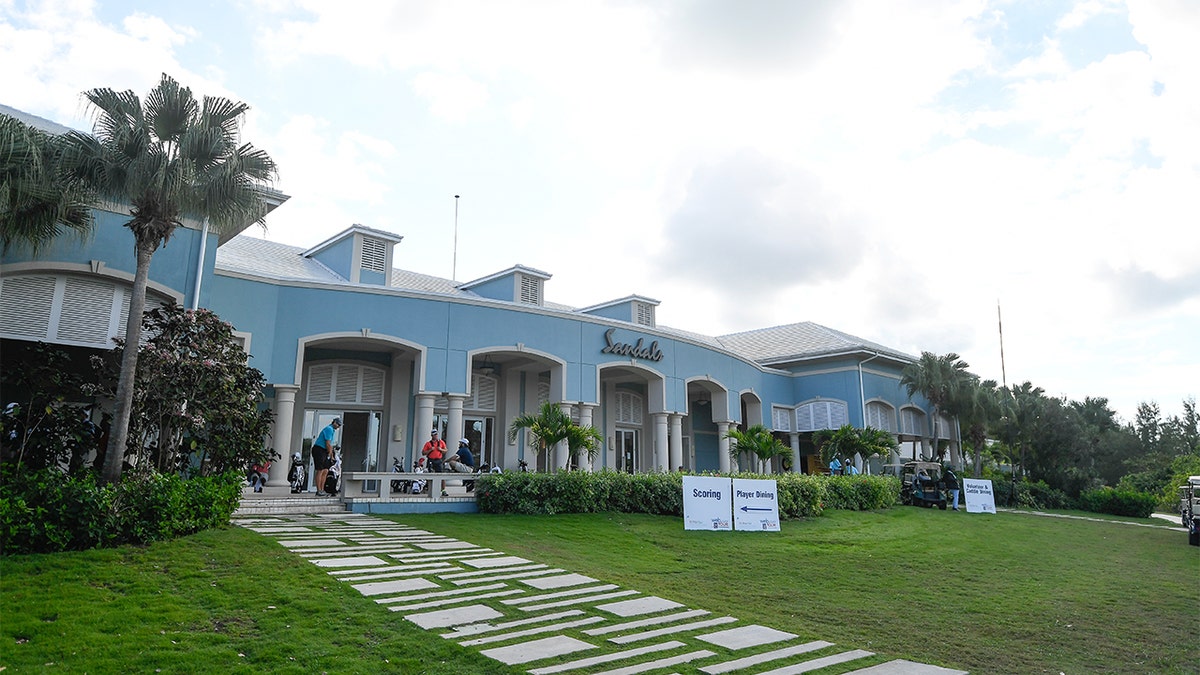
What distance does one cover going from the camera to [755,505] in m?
16.1

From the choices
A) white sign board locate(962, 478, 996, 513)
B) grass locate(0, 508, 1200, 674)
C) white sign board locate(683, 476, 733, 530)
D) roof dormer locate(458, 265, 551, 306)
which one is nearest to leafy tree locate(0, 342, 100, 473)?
grass locate(0, 508, 1200, 674)

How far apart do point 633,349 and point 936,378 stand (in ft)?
60.3

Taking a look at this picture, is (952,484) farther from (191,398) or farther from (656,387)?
(191,398)

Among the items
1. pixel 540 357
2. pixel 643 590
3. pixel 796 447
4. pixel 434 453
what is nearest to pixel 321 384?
pixel 434 453

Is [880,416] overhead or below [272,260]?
below

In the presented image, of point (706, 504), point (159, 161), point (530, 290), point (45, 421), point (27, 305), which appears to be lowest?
point (706, 504)

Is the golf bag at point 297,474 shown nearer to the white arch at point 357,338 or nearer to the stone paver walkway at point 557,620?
the white arch at point 357,338

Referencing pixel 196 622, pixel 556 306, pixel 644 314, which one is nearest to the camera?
pixel 196 622

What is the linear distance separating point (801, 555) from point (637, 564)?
11.9 ft

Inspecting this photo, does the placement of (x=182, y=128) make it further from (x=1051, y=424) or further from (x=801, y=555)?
(x=1051, y=424)

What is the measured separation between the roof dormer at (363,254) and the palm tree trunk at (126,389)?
9636 millimetres

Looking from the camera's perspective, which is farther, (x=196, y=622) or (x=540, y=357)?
(x=540, y=357)

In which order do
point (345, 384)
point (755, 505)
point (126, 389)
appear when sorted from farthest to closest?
1. point (345, 384)
2. point (755, 505)
3. point (126, 389)

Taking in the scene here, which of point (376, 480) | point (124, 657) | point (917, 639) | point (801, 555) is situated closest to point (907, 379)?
point (801, 555)
